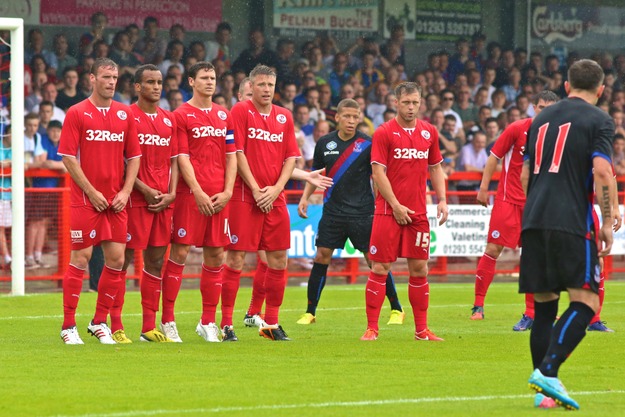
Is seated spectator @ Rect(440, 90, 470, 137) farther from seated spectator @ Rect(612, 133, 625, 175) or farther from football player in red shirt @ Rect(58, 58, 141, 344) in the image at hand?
football player in red shirt @ Rect(58, 58, 141, 344)

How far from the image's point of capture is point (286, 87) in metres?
22.7

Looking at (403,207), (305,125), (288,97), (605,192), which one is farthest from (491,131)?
(605,192)

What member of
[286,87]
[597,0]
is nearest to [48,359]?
[286,87]

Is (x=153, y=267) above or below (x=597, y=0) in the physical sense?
below

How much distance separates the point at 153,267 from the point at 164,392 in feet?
11.6

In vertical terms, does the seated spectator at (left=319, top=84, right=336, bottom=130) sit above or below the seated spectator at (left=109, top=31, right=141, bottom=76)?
below

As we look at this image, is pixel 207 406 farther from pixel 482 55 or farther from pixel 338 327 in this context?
pixel 482 55

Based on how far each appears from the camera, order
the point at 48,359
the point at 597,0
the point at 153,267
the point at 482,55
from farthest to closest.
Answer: the point at 597,0
the point at 482,55
the point at 153,267
the point at 48,359

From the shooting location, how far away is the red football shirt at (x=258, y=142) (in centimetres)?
1183

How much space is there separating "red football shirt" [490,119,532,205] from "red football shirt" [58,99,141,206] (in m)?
4.16

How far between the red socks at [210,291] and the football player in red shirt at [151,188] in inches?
16.5

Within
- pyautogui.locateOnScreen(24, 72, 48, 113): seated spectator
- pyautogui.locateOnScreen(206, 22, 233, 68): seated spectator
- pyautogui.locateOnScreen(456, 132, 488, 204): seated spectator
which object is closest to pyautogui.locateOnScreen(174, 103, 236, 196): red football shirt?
pyautogui.locateOnScreen(24, 72, 48, 113): seated spectator

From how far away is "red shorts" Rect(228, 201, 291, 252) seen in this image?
38.7ft

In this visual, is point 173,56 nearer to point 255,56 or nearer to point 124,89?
point 124,89
